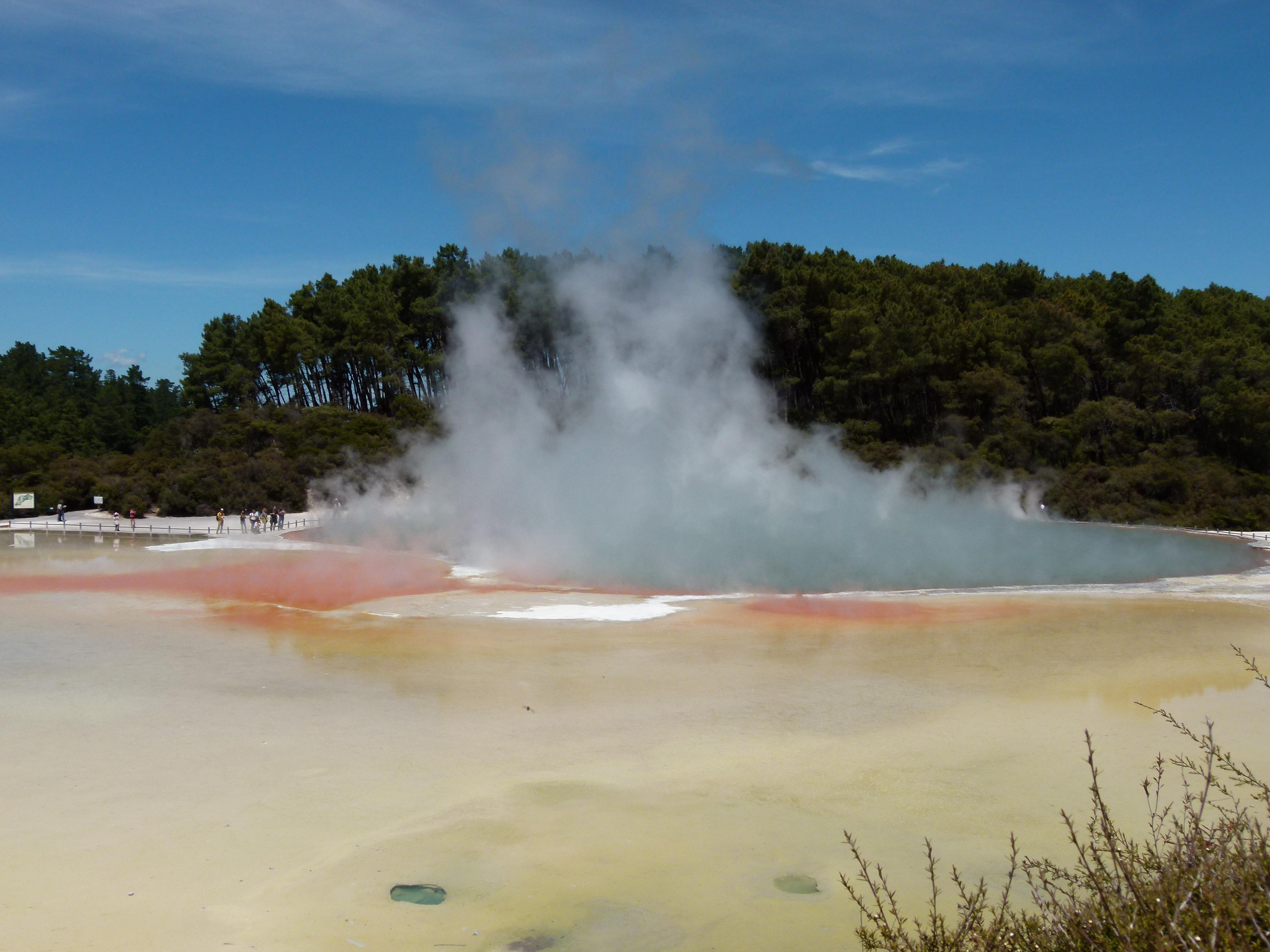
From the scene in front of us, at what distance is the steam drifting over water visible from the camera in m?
22.1

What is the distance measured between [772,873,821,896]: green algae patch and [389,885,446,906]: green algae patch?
6.90 feet

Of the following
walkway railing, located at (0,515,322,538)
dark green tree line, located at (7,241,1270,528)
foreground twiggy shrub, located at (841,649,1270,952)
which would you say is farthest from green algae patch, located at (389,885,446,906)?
walkway railing, located at (0,515,322,538)

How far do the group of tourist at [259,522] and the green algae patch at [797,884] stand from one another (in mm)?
28524

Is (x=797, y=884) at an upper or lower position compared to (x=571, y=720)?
lower

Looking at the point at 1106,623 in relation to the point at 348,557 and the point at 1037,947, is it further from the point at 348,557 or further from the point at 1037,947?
the point at 348,557

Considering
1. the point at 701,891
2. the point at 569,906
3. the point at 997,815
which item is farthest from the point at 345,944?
the point at 997,815

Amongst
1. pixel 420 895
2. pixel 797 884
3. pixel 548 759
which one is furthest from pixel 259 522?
pixel 797 884

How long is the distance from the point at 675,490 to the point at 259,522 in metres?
14.5

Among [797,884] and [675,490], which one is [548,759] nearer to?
[797,884]

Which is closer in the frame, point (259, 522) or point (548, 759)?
point (548, 759)

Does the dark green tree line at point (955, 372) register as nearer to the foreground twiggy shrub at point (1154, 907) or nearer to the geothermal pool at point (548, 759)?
the geothermal pool at point (548, 759)

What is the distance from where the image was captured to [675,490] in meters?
27.0

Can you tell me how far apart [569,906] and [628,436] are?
21.8 m

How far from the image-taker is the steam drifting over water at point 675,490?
871 inches
